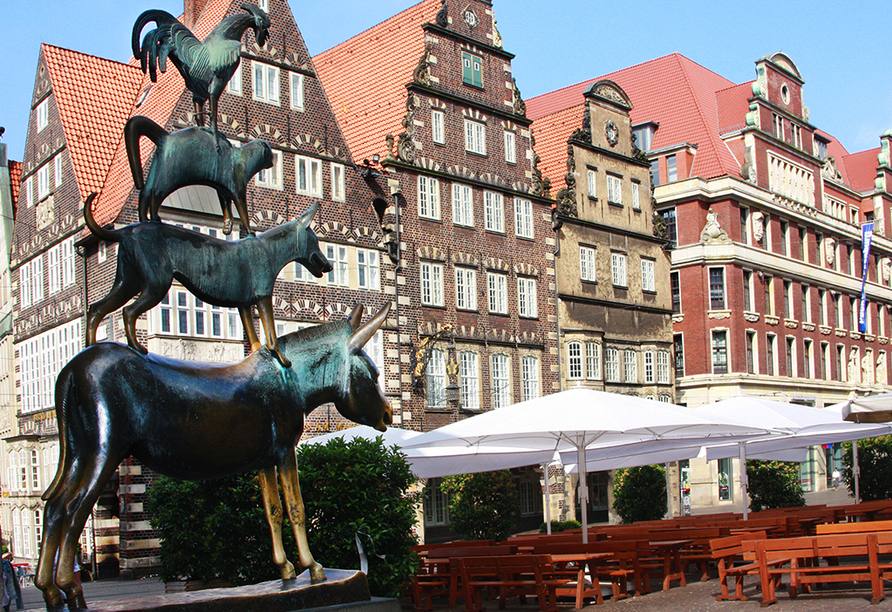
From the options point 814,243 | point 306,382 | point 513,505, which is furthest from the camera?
point 814,243

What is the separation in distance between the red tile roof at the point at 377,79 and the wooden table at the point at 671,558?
16.2 metres

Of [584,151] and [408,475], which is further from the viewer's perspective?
[584,151]

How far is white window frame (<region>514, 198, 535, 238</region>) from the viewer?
3282 cm

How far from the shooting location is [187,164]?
8.90 metres

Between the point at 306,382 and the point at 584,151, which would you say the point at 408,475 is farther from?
the point at 584,151

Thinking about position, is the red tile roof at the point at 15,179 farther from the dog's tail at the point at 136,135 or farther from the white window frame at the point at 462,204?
the dog's tail at the point at 136,135

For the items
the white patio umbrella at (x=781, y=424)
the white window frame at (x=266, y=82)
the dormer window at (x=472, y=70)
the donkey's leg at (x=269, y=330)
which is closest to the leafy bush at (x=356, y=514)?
the donkey's leg at (x=269, y=330)

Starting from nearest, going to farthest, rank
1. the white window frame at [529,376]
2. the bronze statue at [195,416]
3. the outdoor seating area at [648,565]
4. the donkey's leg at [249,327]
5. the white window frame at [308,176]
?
1. the bronze statue at [195,416]
2. the donkey's leg at [249,327]
3. the outdoor seating area at [648,565]
4. the white window frame at [308,176]
5. the white window frame at [529,376]

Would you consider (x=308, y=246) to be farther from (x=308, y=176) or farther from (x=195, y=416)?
(x=308, y=176)

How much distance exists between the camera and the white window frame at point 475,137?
3141cm

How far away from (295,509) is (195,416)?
130cm

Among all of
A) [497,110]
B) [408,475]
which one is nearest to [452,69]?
[497,110]

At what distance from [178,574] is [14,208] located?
915 inches

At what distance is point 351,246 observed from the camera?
27.7 m
